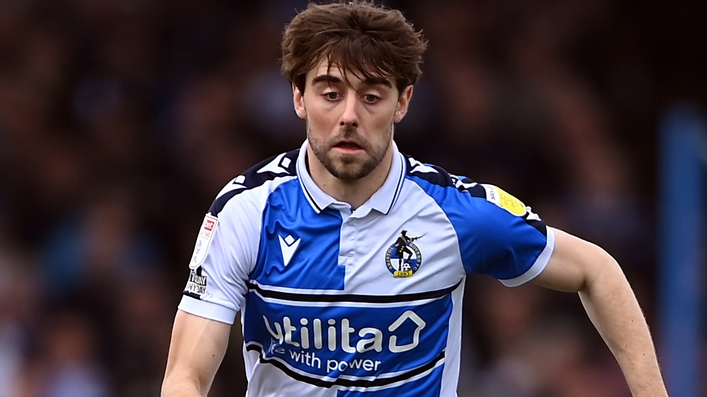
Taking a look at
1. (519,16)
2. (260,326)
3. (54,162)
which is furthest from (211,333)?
(519,16)

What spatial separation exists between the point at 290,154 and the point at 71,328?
3853 mm

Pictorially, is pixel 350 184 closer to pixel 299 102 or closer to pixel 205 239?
pixel 299 102

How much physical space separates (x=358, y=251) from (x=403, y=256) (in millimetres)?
150

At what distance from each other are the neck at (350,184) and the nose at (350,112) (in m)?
0.26

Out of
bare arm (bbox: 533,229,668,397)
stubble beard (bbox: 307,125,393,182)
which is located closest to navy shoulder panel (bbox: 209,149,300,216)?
stubble beard (bbox: 307,125,393,182)

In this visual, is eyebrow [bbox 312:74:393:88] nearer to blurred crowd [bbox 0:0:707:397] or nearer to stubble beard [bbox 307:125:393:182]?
stubble beard [bbox 307:125:393:182]

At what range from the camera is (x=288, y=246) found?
4.24 metres

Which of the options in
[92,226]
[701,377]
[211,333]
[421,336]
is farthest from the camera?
[92,226]

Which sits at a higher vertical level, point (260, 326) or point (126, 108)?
point (126, 108)

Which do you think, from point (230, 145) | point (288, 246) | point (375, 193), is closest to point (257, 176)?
point (288, 246)

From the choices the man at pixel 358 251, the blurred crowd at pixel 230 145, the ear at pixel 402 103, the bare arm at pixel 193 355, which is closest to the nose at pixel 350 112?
the man at pixel 358 251

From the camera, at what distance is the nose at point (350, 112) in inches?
161

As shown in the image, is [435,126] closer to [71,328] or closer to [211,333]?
[71,328]

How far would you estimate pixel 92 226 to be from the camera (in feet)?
27.8
